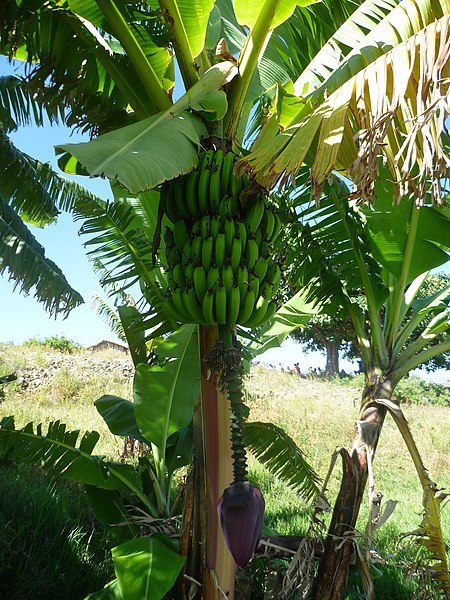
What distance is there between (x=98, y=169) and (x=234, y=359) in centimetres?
81

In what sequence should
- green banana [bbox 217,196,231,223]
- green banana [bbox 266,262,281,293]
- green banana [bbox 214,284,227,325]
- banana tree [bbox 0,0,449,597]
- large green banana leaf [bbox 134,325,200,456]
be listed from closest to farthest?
banana tree [bbox 0,0,449,597]
green banana [bbox 214,284,227,325]
green banana [bbox 217,196,231,223]
green banana [bbox 266,262,281,293]
large green banana leaf [bbox 134,325,200,456]

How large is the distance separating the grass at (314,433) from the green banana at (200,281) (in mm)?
1549

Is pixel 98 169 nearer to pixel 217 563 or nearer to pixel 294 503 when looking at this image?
pixel 217 563

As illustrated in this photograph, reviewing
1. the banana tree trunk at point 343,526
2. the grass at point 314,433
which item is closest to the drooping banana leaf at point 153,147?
the banana tree trunk at point 343,526

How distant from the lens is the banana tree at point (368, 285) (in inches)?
93.3

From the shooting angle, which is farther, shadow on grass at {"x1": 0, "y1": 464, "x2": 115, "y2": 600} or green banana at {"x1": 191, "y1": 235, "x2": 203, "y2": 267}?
shadow on grass at {"x1": 0, "y1": 464, "x2": 115, "y2": 600}

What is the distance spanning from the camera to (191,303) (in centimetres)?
→ 189

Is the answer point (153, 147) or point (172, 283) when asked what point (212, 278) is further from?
point (153, 147)

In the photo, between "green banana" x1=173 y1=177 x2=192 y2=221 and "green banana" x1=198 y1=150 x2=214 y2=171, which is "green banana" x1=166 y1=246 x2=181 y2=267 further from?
"green banana" x1=198 y1=150 x2=214 y2=171

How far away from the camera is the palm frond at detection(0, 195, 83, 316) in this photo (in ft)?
13.2

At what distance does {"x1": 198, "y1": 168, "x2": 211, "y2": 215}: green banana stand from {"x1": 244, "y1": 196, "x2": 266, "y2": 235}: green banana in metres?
0.17

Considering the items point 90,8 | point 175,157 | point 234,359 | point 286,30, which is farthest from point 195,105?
point 286,30

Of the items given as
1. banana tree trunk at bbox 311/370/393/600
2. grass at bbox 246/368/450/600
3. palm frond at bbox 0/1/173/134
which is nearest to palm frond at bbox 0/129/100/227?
palm frond at bbox 0/1/173/134

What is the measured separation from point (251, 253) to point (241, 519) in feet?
3.16
